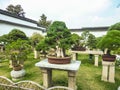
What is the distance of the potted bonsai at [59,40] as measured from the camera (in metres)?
2.10

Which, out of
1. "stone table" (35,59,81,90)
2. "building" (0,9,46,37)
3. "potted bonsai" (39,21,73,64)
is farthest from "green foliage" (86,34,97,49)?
"building" (0,9,46,37)

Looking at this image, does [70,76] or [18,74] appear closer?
[70,76]

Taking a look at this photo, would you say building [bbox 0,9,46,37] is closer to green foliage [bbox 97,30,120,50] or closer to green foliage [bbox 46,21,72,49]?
green foliage [bbox 46,21,72,49]

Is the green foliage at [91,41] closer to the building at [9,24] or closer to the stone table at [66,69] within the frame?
the stone table at [66,69]

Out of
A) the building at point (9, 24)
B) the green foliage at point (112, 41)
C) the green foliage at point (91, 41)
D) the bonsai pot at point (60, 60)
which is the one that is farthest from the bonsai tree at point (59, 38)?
the building at point (9, 24)

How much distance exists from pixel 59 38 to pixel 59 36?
0.04 meters

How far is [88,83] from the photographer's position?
2.67 metres

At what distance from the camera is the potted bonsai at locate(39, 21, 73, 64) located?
6.89ft

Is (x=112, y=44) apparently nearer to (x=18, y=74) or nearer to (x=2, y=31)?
(x=18, y=74)

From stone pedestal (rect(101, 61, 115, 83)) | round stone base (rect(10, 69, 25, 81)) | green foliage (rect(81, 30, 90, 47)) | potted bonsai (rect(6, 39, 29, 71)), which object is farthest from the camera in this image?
green foliage (rect(81, 30, 90, 47))

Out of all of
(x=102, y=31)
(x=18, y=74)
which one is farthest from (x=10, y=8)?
(x=18, y=74)

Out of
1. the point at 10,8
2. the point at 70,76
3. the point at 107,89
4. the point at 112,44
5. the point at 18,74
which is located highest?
the point at 10,8

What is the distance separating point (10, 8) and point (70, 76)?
59.9ft

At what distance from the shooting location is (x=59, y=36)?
2.18 meters
